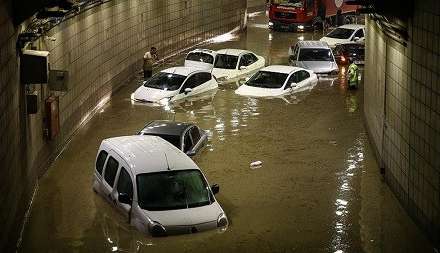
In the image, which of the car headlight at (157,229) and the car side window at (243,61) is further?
the car side window at (243,61)

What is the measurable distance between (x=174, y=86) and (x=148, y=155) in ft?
41.4

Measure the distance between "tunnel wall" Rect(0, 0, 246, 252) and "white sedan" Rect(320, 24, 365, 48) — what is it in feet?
21.9

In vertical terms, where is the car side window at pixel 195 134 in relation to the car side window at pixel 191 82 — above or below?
below

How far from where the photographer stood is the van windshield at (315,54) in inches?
1377

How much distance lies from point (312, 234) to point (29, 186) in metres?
5.93

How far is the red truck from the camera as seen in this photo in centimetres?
5031

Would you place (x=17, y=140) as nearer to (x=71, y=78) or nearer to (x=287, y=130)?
(x=71, y=78)

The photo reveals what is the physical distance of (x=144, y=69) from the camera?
3266 centimetres

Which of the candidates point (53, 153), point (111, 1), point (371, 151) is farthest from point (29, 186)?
point (111, 1)

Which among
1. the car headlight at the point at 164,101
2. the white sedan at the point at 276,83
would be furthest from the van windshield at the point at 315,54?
the car headlight at the point at 164,101

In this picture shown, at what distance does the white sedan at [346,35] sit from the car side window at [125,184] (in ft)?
86.3

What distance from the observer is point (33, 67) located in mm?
17312

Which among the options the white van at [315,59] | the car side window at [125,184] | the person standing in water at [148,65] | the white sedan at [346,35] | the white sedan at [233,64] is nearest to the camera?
the car side window at [125,184]

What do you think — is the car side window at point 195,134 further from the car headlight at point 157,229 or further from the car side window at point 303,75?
the car side window at point 303,75
